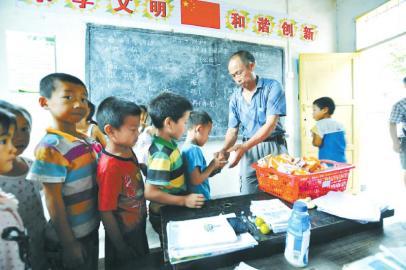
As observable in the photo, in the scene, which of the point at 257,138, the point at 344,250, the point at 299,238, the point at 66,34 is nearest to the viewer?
the point at 299,238

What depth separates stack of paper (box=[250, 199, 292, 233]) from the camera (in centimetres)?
83

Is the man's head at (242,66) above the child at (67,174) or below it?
above

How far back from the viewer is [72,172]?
98 cm

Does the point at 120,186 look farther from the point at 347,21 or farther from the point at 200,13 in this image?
the point at 347,21

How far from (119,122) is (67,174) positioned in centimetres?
33

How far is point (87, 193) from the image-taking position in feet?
3.39

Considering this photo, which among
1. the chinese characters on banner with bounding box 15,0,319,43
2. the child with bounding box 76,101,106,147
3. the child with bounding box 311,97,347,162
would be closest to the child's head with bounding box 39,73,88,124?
the child with bounding box 76,101,106,147

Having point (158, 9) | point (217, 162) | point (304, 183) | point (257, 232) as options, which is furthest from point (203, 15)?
point (257, 232)

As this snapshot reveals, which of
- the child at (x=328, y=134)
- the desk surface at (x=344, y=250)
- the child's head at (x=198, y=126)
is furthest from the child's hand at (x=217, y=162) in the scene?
the child at (x=328, y=134)

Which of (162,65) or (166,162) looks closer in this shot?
(166,162)

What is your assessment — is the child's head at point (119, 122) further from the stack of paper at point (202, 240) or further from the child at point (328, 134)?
the child at point (328, 134)

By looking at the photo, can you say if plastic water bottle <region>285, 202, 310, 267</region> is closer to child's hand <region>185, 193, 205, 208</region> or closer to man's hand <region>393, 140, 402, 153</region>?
child's hand <region>185, 193, 205, 208</region>

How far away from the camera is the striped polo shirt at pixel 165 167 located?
1.08 meters

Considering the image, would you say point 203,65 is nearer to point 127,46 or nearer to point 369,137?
point 127,46
